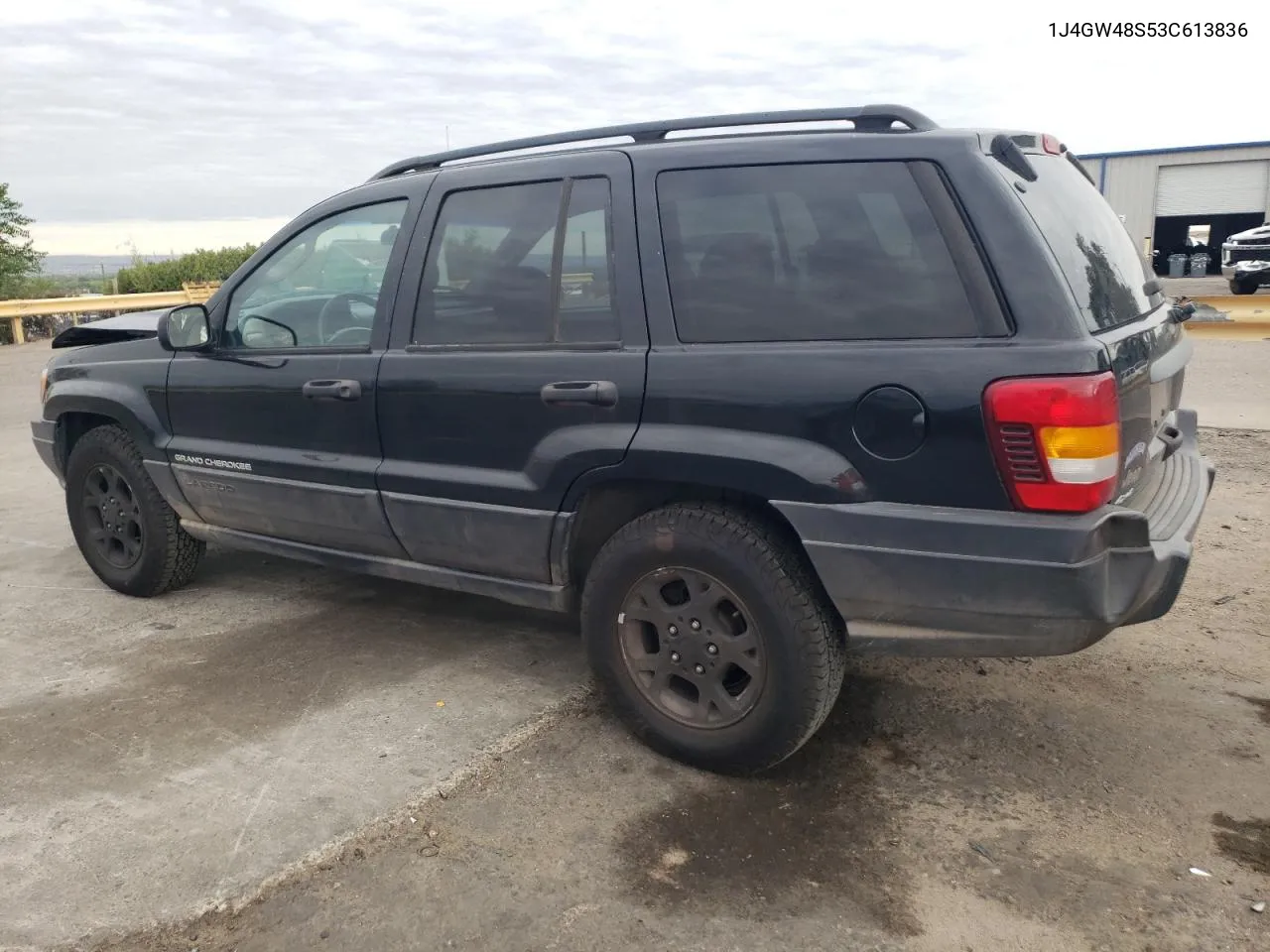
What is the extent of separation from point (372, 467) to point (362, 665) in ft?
2.73

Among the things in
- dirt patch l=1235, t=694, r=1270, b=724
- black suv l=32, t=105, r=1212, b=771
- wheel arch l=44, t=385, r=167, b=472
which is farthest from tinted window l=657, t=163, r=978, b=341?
wheel arch l=44, t=385, r=167, b=472

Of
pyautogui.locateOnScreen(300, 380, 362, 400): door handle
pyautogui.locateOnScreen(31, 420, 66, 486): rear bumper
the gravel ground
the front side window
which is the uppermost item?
the front side window

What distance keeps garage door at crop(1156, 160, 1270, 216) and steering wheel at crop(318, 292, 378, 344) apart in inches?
1602

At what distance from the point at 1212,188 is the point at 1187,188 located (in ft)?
2.73

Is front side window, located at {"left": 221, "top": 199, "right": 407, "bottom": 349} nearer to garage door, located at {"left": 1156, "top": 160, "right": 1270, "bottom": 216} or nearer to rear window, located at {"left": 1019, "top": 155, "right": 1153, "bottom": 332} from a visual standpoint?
rear window, located at {"left": 1019, "top": 155, "right": 1153, "bottom": 332}

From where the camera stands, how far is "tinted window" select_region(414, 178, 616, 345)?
10.8ft

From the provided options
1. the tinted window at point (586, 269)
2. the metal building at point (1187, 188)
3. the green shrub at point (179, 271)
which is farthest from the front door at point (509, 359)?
the metal building at point (1187, 188)

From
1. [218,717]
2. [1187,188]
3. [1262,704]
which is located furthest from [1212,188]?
[218,717]

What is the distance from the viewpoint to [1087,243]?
3029mm

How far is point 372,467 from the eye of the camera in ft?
12.4

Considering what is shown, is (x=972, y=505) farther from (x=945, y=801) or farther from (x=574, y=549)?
(x=574, y=549)

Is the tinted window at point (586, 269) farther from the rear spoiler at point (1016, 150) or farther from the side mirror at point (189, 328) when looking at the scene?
the side mirror at point (189, 328)

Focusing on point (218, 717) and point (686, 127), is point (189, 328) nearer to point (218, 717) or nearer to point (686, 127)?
point (218, 717)

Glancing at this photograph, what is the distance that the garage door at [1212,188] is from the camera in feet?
120
